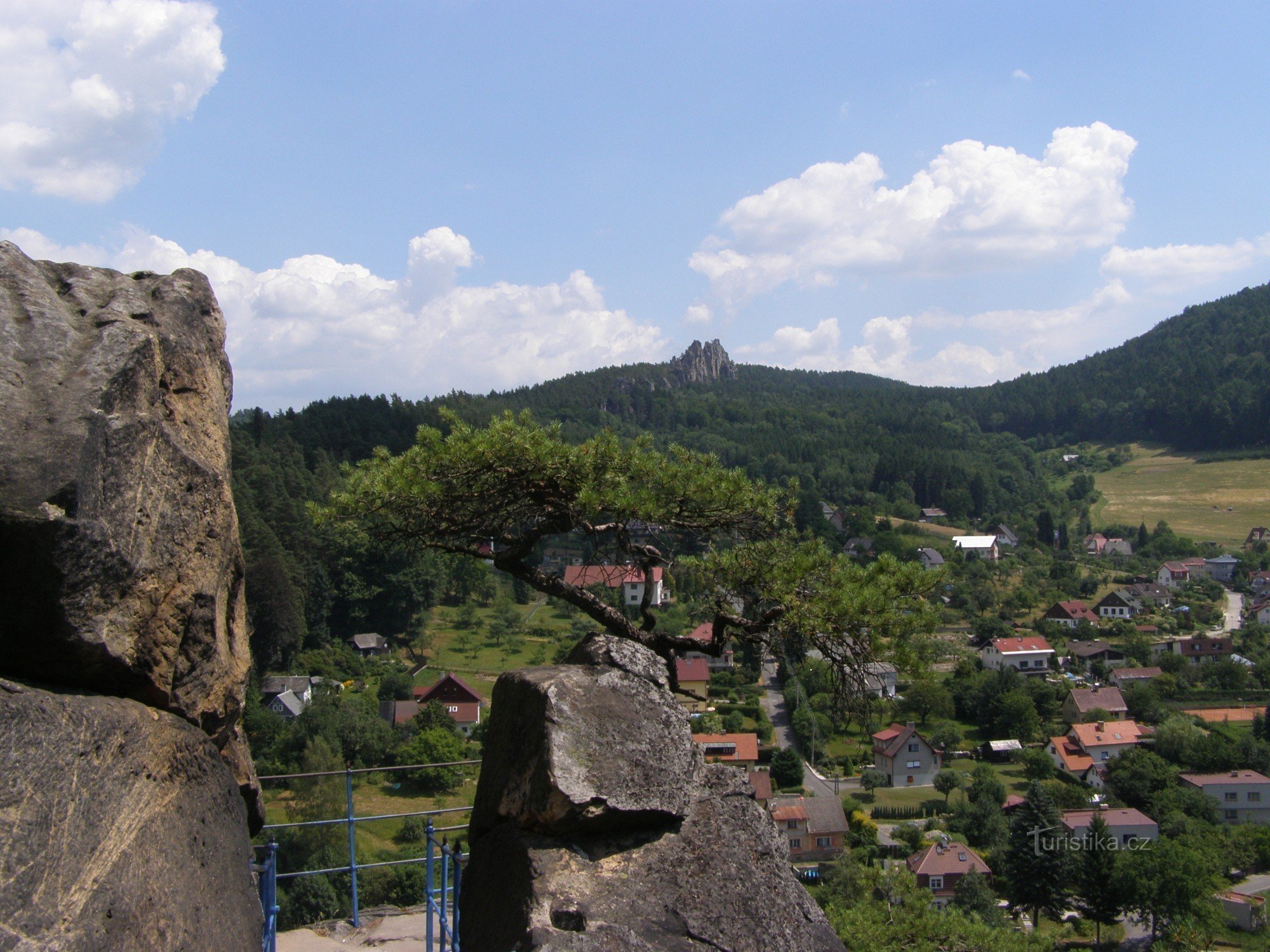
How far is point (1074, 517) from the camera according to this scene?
423 feet

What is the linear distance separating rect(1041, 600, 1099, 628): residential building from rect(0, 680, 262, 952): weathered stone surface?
283ft

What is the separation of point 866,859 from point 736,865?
113 feet

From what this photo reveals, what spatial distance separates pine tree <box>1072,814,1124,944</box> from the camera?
3231 centimetres

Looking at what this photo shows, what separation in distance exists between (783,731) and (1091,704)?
68.3 ft

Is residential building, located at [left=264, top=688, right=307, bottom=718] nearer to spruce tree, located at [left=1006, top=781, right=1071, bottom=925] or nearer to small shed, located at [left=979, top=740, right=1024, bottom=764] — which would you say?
spruce tree, located at [left=1006, top=781, right=1071, bottom=925]

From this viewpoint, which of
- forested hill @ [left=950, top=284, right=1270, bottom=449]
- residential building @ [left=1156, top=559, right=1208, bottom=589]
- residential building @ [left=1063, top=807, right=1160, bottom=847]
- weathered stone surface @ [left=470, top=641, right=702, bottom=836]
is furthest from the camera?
forested hill @ [left=950, top=284, right=1270, bottom=449]

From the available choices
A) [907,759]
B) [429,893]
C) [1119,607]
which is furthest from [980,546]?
[429,893]

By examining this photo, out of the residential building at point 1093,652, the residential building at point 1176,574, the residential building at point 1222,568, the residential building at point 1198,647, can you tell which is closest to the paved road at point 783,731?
the residential building at point 1093,652

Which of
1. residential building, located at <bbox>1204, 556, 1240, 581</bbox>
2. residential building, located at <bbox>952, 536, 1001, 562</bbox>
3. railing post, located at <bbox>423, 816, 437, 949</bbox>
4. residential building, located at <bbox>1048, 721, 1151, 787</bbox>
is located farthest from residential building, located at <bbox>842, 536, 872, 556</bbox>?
railing post, located at <bbox>423, 816, 437, 949</bbox>

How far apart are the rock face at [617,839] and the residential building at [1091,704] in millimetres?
58308

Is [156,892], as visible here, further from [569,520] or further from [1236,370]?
[1236,370]

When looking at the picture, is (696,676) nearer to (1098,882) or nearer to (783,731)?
(783,731)

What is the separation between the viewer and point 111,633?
4.75m

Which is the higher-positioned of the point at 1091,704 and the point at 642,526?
the point at 642,526
